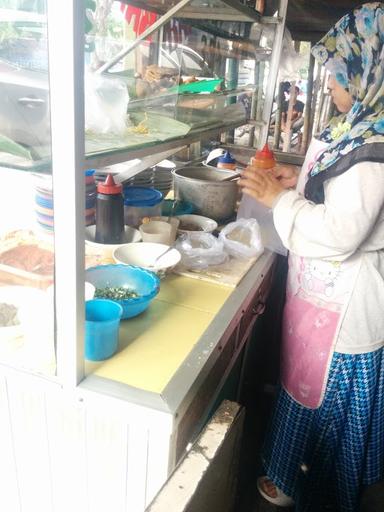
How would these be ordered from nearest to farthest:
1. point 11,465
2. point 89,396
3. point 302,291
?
point 89,396, point 11,465, point 302,291

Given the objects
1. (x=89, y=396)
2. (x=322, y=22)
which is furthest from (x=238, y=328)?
(x=322, y=22)

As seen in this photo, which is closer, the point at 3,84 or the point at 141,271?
the point at 3,84

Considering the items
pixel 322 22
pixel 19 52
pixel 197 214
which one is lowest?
pixel 197 214

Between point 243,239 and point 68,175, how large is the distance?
3.43 feet

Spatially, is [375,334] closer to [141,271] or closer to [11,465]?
[141,271]

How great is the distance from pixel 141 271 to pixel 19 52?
0.66 meters

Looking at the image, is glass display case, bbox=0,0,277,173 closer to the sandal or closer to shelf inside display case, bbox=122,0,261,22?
shelf inside display case, bbox=122,0,261,22

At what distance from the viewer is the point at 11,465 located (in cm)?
122

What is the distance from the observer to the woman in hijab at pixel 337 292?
1.23 meters

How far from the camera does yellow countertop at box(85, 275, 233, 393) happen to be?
3.31 ft

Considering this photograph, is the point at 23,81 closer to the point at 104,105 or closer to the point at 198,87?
the point at 104,105

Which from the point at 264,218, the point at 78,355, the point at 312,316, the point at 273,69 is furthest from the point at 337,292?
the point at 273,69

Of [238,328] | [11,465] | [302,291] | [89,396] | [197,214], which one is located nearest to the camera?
[89,396]

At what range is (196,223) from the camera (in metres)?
1.84
